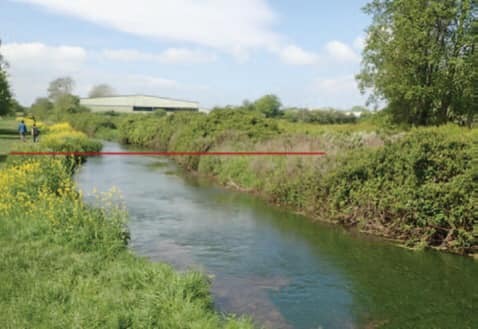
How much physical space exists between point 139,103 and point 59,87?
18.4 m

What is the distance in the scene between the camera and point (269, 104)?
73.6 m

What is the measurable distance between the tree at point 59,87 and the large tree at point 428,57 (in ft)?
227

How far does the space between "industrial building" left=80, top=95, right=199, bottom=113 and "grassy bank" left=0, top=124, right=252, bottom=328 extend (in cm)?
8626

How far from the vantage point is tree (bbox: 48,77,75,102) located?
8206cm

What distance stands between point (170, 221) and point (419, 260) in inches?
270

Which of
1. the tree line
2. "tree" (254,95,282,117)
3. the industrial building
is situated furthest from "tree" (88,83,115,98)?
the tree line

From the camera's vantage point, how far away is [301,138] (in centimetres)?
1839

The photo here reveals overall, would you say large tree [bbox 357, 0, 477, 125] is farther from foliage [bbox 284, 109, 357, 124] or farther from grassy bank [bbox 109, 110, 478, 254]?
foliage [bbox 284, 109, 357, 124]

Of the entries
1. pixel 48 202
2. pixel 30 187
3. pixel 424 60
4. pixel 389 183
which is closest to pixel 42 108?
pixel 424 60

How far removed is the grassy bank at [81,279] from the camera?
217 inches

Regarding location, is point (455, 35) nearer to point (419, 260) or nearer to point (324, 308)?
point (419, 260)

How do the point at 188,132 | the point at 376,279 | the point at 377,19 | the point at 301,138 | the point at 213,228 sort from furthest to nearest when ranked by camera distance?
the point at 188,132 < the point at 377,19 < the point at 301,138 < the point at 213,228 < the point at 376,279

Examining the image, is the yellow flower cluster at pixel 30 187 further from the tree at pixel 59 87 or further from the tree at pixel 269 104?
the tree at pixel 59 87

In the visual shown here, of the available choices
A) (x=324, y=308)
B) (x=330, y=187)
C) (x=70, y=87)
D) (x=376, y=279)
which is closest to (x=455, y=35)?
(x=330, y=187)
